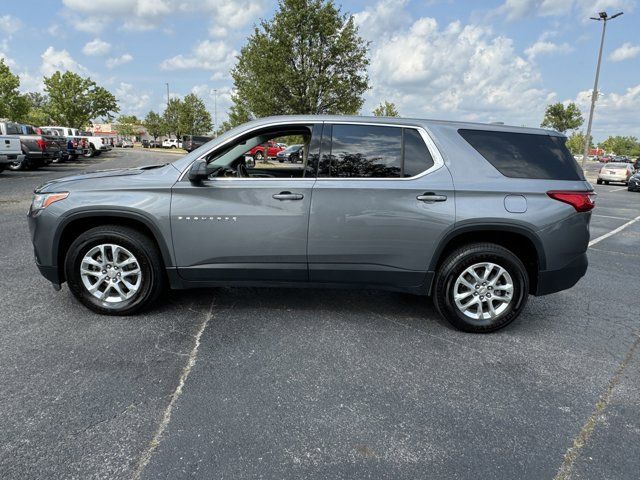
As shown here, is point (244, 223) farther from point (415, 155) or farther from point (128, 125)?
point (128, 125)

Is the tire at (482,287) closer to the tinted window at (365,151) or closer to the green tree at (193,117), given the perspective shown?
the tinted window at (365,151)

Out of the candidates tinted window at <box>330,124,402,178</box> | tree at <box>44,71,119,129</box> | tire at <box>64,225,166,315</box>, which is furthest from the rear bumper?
tree at <box>44,71,119,129</box>

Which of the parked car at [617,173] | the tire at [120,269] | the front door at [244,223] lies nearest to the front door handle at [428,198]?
the front door at [244,223]

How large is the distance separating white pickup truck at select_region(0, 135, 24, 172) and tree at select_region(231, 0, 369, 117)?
10.6m

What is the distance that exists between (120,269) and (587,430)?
3.58m

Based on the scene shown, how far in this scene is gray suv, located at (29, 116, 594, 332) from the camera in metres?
3.74

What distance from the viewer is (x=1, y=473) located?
215cm

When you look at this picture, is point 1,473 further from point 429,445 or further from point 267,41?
point 267,41

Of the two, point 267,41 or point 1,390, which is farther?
point 267,41

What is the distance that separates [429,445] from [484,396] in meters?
0.69

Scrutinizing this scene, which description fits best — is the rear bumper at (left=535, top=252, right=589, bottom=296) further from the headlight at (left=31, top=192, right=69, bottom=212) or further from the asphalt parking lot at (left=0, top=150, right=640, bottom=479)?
the headlight at (left=31, top=192, right=69, bottom=212)

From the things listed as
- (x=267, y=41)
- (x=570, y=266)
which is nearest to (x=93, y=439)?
(x=570, y=266)

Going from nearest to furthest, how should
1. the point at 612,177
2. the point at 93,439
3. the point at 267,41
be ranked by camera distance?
the point at 93,439
the point at 267,41
the point at 612,177

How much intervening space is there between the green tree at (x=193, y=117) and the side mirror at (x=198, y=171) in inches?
2747
